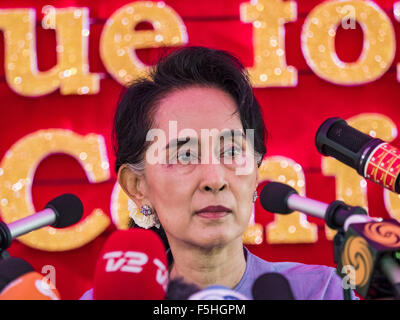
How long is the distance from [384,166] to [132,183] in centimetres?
64

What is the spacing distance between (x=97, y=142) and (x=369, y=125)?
109cm

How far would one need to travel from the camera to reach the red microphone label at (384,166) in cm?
74

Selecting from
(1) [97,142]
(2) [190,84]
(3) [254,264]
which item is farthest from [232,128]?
(1) [97,142]

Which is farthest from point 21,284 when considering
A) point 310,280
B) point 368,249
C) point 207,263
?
point 310,280

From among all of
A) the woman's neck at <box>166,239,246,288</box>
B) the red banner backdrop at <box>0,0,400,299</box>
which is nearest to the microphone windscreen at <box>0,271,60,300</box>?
the woman's neck at <box>166,239,246,288</box>

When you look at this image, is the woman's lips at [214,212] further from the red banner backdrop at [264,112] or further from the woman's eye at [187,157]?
the red banner backdrop at [264,112]

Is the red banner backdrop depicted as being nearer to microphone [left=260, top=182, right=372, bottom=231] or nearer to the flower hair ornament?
the flower hair ornament

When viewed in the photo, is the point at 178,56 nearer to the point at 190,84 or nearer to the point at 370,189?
the point at 190,84

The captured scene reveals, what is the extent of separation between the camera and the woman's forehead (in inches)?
43.2

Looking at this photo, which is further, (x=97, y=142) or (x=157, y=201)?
(x=97, y=142)

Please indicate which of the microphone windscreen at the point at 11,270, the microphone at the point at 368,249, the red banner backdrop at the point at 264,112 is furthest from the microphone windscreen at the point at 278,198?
the red banner backdrop at the point at 264,112

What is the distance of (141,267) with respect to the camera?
2.17 feet

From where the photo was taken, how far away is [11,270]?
2.24 ft

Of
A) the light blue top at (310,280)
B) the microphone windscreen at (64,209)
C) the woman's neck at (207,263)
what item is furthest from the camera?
the light blue top at (310,280)
